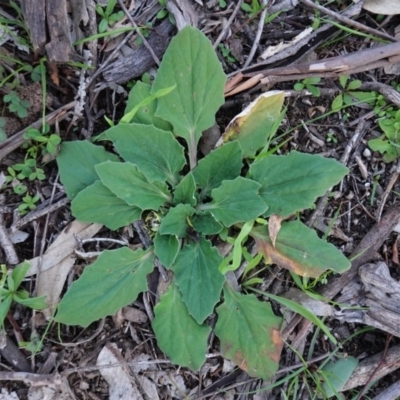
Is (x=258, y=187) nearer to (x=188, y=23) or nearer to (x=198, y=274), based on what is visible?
(x=198, y=274)

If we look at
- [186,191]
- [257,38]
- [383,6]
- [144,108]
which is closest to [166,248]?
[186,191]

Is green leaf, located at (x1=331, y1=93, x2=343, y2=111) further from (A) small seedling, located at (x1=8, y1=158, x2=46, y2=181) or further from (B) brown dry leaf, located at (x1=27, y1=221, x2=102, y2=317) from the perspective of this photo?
(A) small seedling, located at (x1=8, y1=158, x2=46, y2=181)

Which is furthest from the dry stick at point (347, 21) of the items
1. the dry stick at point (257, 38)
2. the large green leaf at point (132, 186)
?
the large green leaf at point (132, 186)

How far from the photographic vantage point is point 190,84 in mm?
2090

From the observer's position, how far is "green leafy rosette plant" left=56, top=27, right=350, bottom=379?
6.57ft

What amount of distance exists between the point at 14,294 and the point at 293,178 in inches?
48.9

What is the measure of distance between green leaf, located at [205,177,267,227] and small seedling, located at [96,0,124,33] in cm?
88

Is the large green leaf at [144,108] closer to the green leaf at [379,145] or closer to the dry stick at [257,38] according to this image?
the dry stick at [257,38]

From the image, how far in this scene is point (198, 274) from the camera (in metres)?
2.05

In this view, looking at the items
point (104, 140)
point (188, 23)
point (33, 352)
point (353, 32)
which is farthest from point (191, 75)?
point (33, 352)

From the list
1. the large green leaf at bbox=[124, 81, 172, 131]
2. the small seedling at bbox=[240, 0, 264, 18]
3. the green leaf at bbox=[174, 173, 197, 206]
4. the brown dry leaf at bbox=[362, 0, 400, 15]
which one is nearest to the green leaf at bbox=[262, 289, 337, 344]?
the green leaf at bbox=[174, 173, 197, 206]

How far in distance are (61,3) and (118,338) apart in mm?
1437

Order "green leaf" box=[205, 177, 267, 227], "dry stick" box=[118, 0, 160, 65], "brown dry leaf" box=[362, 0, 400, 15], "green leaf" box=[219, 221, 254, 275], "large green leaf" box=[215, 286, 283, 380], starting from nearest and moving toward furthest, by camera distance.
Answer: "green leaf" box=[219, 221, 254, 275]
"green leaf" box=[205, 177, 267, 227]
"large green leaf" box=[215, 286, 283, 380]
"dry stick" box=[118, 0, 160, 65]
"brown dry leaf" box=[362, 0, 400, 15]

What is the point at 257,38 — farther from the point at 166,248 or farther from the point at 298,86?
the point at 166,248
